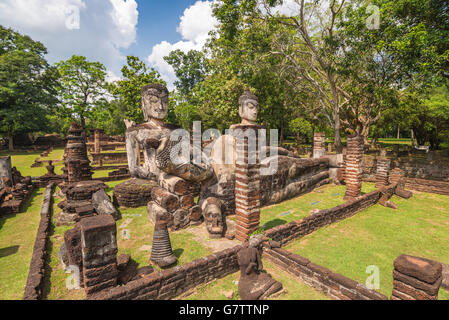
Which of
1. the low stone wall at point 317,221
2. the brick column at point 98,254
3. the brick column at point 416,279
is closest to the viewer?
the brick column at point 416,279

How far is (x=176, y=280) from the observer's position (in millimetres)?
3746

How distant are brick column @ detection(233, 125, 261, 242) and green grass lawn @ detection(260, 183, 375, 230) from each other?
1318 millimetres

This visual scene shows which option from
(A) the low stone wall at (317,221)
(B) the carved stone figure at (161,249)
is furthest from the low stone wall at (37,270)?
(A) the low stone wall at (317,221)

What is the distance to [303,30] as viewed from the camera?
40.4ft

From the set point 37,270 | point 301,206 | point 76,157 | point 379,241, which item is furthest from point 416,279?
point 76,157

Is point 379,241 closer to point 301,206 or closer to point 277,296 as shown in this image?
point 301,206

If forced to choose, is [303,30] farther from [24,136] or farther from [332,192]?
[24,136]

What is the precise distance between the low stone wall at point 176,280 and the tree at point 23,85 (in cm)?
3423

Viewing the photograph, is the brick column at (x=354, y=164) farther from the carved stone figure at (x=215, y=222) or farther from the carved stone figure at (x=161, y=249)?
the carved stone figure at (x=161, y=249)

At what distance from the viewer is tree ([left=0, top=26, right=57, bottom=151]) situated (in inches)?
1053

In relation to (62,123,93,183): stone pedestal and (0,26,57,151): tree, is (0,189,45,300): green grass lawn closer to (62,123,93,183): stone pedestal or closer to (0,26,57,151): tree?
(62,123,93,183): stone pedestal

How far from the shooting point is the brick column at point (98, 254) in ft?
11.5

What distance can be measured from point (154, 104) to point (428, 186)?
41.4ft
